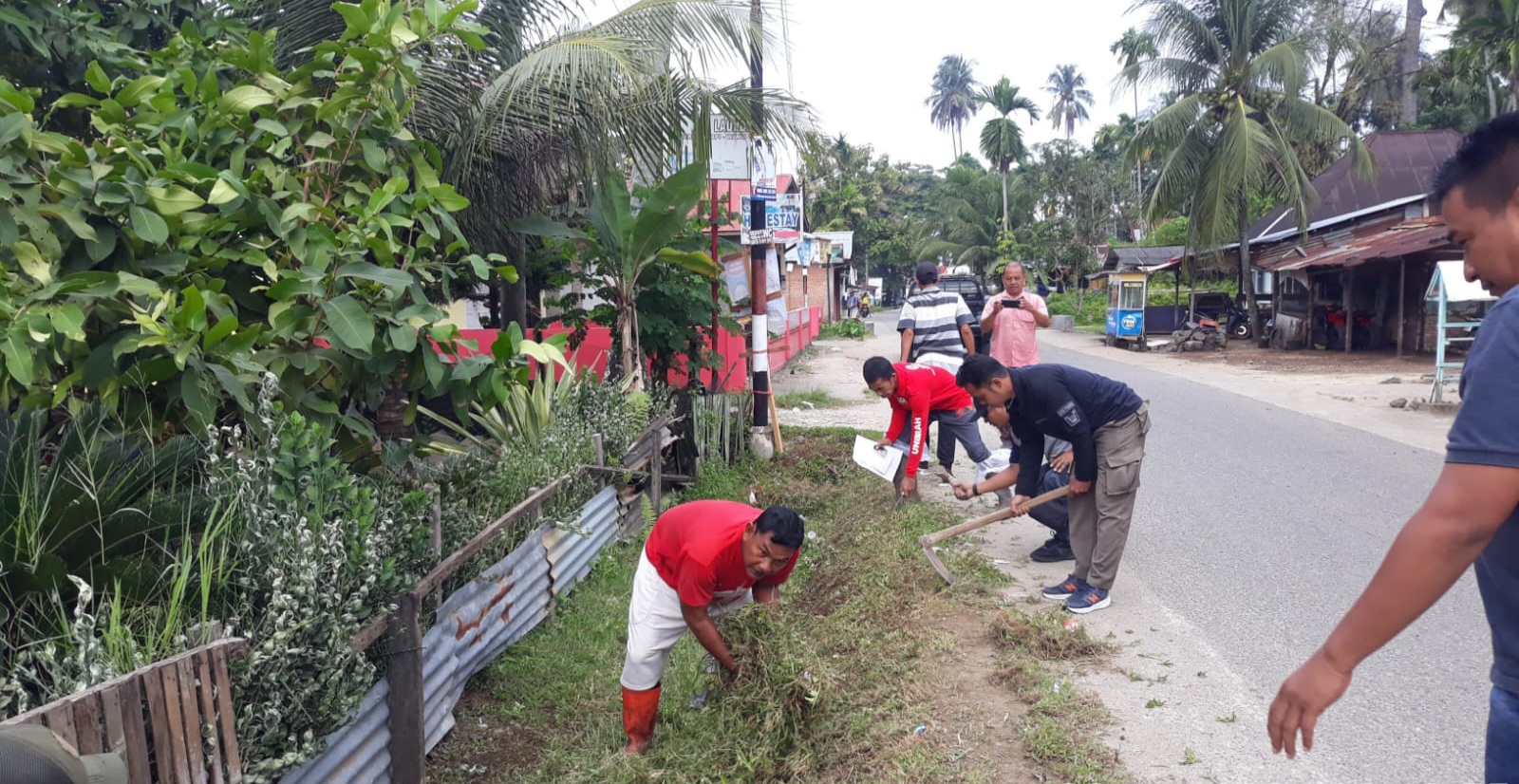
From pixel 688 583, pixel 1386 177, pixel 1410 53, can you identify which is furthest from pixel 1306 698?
pixel 1410 53

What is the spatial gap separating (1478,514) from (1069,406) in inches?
151

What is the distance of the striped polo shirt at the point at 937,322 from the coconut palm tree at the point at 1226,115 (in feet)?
57.5

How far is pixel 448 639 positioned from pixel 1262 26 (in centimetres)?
2640

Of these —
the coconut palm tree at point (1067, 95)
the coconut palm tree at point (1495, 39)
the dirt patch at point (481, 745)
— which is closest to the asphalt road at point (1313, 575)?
the dirt patch at point (481, 745)

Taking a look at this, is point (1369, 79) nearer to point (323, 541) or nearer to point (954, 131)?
point (323, 541)

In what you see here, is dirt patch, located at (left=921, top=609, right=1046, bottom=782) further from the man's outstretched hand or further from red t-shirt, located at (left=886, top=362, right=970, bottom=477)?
red t-shirt, located at (left=886, top=362, right=970, bottom=477)

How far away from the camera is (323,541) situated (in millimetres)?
3617

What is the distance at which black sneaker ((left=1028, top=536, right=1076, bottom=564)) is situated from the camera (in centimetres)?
696

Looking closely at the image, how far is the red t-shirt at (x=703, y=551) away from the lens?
412 cm

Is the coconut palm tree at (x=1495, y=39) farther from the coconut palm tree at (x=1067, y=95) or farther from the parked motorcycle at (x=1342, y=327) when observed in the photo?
the coconut palm tree at (x=1067, y=95)

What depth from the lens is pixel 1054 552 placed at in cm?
697

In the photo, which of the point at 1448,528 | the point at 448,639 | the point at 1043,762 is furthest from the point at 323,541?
the point at 1448,528


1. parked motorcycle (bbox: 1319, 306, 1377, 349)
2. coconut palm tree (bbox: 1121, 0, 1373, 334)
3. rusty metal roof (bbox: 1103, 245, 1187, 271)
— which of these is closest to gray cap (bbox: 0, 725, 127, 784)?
coconut palm tree (bbox: 1121, 0, 1373, 334)

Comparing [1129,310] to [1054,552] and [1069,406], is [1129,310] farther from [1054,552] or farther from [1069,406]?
[1069,406]
